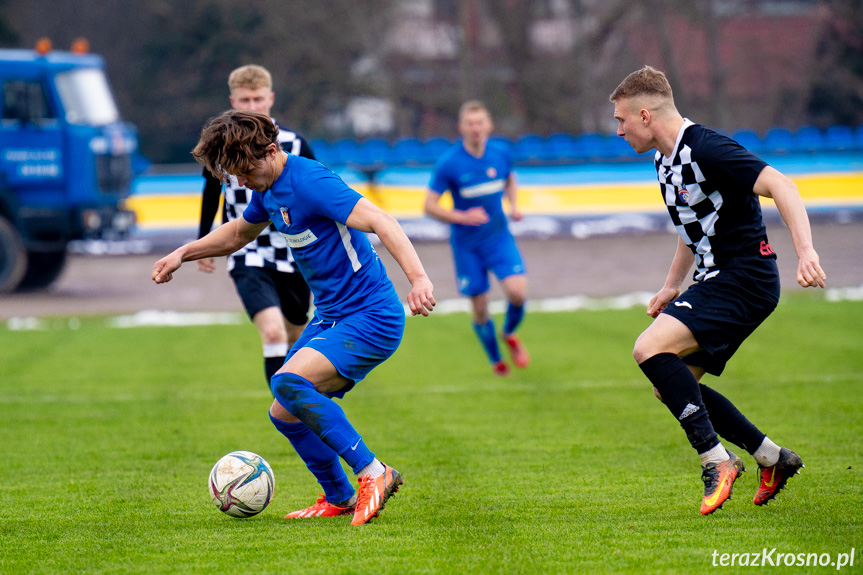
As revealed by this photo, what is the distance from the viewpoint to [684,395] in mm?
4359

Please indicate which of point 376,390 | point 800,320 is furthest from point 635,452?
point 800,320

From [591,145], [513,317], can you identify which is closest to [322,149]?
[591,145]

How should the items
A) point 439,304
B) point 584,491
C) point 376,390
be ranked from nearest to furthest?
point 584,491 → point 376,390 → point 439,304

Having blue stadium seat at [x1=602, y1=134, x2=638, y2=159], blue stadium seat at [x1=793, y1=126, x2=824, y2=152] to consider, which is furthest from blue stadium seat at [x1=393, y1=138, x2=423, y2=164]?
blue stadium seat at [x1=793, y1=126, x2=824, y2=152]

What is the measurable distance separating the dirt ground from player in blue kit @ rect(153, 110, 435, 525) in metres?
10.4

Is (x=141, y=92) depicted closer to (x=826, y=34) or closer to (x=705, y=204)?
(x=826, y=34)

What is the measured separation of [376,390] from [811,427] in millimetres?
3513

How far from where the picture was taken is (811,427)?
6477mm

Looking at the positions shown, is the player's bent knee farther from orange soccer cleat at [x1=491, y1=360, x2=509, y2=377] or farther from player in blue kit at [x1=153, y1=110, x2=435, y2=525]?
orange soccer cleat at [x1=491, y1=360, x2=509, y2=377]

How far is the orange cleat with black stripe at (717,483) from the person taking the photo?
169 inches

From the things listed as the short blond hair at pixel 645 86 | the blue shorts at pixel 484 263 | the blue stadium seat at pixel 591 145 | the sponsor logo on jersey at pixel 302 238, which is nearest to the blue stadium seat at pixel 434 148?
the blue stadium seat at pixel 591 145

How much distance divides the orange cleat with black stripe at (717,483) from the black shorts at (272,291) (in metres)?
2.79

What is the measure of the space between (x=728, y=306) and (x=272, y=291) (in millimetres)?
2888

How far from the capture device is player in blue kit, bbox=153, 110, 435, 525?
4.21 metres
